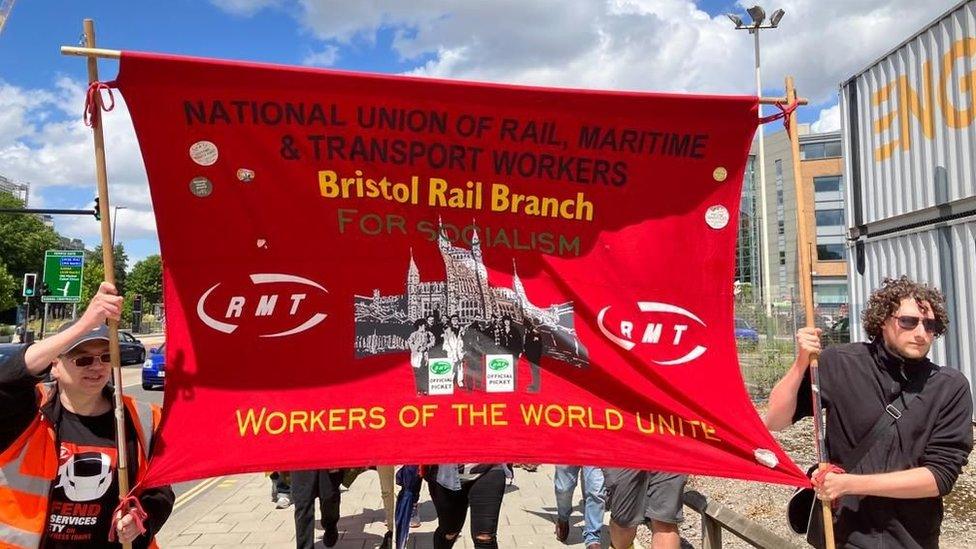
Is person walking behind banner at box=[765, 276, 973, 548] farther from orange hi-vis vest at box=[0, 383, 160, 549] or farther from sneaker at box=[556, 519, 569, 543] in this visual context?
sneaker at box=[556, 519, 569, 543]

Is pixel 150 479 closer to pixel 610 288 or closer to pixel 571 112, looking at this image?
pixel 610 288

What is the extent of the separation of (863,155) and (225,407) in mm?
9767

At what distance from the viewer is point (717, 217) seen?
2.85 meters

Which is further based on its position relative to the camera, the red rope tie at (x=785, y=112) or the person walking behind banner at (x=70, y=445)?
the red rope tie at (x=785, y=112)

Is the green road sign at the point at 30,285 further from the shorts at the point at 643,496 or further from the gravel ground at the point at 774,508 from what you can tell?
the shorts at the point at 643,496

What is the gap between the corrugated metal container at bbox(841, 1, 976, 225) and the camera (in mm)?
7359

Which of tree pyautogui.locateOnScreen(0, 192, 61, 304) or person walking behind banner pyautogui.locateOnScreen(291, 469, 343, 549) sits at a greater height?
tree pyautogui.locateOnScreen(0, 192, 61, 304)

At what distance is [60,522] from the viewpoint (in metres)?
2.30

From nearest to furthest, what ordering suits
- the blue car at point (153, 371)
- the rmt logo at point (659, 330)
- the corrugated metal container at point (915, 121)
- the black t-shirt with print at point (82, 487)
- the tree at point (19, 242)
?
the black t-shirt with print at point (82, 487) < the rmt logo at point (659, 330) < the corrugated metal container at point (915, 121) < the blue car at point (153, 371) < the tree at point (19, 242)

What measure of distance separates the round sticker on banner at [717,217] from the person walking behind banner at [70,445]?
2402mm

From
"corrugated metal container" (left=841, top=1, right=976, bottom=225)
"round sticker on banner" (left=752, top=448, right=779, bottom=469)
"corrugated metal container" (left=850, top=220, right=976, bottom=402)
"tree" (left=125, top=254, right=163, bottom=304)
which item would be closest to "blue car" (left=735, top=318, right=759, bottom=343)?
"corrugated metal container" (left=841, top=1, right=976, bottom=225)

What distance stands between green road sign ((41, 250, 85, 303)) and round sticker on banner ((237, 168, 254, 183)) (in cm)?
3206

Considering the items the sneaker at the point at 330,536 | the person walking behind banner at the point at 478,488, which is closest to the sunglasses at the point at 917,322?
the person walking behind banner at the point at 478,488

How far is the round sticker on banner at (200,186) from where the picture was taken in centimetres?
257
